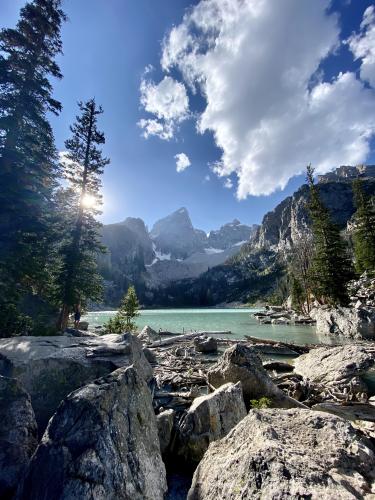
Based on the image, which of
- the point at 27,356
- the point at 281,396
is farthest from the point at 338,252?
the point at 27,356

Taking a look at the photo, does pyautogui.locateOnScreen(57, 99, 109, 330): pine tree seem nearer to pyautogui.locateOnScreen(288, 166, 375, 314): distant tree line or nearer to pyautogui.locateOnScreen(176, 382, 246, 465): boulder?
pyautogui.locateOnScreen(176, 382, 246, 465): boulder

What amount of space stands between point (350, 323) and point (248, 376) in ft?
91.7

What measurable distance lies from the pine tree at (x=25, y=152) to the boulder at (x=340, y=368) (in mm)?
16640

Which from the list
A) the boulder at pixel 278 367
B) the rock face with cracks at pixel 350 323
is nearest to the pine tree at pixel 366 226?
the rock face with cracks at pixel 350 323

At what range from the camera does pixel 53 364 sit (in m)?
7.70

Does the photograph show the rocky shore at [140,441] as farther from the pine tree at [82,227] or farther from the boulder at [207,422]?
the pine tree at [82,227]

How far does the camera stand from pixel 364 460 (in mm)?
3742

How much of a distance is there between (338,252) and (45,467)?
47.8 m

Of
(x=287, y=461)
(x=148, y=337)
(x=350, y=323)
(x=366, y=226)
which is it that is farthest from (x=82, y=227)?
(x=366, y=226)

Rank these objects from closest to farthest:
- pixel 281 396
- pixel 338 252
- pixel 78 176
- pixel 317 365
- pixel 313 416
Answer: pixel 313 416
pixel 281 396
pixel 317 365
pixel 78 176
pixel 338 252

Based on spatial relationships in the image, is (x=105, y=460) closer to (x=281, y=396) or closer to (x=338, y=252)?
(x=281, y=396)

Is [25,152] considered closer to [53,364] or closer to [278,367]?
[53,364]

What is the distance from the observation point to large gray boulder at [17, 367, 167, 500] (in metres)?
3.65

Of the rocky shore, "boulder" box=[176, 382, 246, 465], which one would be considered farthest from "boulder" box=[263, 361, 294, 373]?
"boulder" box=[176, 382, 246, 465]
